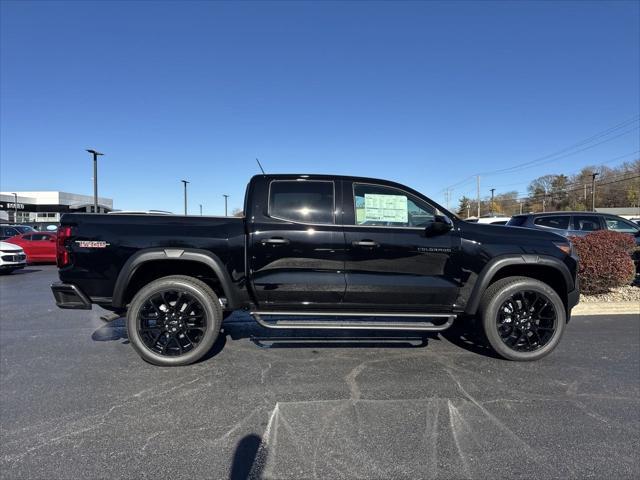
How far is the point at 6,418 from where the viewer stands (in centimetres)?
307

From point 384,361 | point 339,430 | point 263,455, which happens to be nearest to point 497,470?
point 339,430

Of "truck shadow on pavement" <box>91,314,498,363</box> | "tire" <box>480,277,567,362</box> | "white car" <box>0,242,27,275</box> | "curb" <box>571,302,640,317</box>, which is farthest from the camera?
"white car" <box>0,242,27,275</box>

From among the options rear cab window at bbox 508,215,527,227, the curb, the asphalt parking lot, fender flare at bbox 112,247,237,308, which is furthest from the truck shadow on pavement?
rear cab window at bbox 508,215,527,227

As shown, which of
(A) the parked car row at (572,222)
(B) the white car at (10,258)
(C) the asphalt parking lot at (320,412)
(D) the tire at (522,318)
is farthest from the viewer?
(B) the white car at (10,258)

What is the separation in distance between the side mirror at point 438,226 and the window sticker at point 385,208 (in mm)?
279

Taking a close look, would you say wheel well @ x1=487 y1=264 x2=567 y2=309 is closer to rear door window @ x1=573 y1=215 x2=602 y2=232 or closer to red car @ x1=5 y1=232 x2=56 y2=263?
rear door window @ x1=573 y1=215 x2=602 y2=232

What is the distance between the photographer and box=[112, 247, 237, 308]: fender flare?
13.1ft

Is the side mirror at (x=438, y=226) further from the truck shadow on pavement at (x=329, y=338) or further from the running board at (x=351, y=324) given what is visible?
the truck shadow on pavement at (x=329, y=338)

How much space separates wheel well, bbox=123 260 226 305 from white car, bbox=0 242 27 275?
11086mm

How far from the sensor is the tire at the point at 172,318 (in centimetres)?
407

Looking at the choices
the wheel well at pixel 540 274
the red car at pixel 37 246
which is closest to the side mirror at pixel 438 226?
the wheel well at pixel 540 274

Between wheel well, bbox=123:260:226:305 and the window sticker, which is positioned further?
the window sticker

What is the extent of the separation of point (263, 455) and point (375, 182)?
2.96m

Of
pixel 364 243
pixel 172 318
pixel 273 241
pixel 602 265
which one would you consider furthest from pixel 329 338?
pixel 602 265
